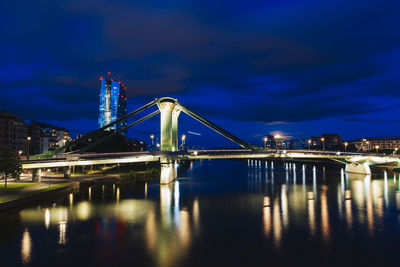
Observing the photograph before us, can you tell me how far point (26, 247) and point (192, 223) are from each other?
1242 centimetres

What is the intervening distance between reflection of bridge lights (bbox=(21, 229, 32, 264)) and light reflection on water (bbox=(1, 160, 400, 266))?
0.05m

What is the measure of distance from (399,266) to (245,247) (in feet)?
27.8

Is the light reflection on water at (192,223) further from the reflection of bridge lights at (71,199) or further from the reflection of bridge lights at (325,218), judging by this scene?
the reflection of bridge lights at (71,199)

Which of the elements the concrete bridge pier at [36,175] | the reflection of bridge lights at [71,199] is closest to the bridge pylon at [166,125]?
the concrete bridge pier at [36,175]

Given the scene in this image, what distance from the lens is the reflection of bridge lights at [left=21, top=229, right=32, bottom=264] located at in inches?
734

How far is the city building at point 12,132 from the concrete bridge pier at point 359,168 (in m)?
84.1

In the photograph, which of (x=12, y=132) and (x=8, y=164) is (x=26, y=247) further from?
(x=12, y=132)

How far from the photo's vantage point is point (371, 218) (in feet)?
96.1

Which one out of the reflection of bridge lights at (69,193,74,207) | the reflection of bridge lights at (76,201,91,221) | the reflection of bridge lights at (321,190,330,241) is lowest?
the reflection of bridge lights at (321,190,330,241)

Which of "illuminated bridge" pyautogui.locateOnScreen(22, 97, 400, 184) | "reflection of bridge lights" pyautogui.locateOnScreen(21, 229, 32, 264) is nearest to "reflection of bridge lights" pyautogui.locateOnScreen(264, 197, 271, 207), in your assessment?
"illuminated bridge" pyautogui.locateOnScreen(22, 97, 400, 184)

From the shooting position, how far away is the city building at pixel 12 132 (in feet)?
281

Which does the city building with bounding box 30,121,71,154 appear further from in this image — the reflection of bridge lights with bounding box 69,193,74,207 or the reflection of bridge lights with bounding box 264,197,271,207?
the reflection of bridge lights with bounding box 264,197,271,207

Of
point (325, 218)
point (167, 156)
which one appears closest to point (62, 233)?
point (325, 218)

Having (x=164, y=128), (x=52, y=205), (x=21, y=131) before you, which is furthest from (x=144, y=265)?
(x=21, y=131)
